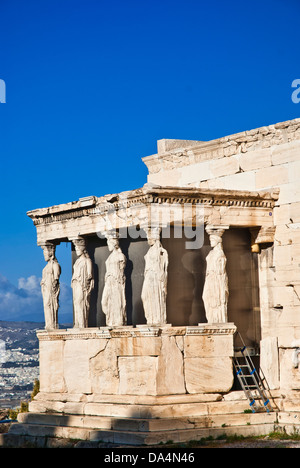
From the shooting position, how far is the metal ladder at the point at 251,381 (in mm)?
16828

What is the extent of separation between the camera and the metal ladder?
16.8 metres

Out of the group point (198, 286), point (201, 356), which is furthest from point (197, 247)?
point (201, 356)

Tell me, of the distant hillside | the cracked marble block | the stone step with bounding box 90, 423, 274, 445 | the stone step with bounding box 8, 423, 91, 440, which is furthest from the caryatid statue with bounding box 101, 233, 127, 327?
the distant hillside

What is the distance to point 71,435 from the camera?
55.1 feet

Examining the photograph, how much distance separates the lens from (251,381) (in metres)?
17.5

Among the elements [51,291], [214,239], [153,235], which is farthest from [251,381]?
[51,291]

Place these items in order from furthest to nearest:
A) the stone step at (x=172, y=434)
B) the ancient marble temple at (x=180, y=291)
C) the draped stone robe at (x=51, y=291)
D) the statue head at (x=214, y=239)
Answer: the draped stone robe at (x=51, y=291), the statue head at (x=214, y=239), the ancient marble temple at (x=180, y=291), the stone step at (x=172, y=434)

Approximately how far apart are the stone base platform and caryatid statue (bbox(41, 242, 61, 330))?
1727mm

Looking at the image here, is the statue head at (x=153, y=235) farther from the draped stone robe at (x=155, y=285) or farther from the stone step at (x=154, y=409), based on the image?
the stone step at (x=154, y=409)

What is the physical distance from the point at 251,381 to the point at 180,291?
6.71 feet

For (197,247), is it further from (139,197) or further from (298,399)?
(298,399)

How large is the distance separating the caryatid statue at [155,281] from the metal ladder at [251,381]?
1733 mm

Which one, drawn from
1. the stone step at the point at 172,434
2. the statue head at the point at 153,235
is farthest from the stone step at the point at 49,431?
the statue head at the point at 153,235

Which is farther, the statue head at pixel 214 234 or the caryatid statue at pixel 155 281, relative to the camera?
the statue head at pixel 214 234
